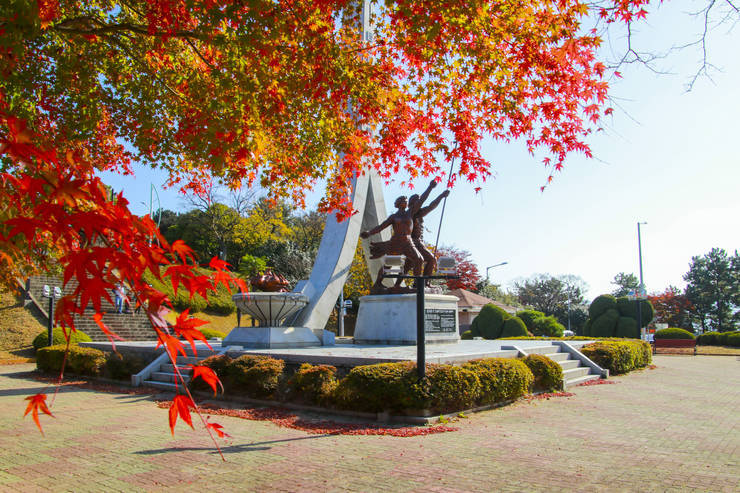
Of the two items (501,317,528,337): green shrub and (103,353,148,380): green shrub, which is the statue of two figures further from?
(501,317,528,337): green shrub

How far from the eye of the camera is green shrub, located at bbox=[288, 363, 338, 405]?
29.0 feet

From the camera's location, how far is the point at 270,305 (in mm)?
13656

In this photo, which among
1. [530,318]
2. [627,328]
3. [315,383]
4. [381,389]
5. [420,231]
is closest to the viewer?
[381,389]

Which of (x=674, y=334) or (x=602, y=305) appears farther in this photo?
(x=674, y=334)

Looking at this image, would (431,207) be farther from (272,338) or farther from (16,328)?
(16,328)

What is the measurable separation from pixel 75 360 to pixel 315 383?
838 centimetres

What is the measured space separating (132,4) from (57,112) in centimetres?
271

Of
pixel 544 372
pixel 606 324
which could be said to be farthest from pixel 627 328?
pixel 544 372

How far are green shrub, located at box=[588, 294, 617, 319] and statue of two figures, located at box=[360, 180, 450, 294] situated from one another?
58.9 feet

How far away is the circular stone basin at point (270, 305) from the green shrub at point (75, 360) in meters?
3.76

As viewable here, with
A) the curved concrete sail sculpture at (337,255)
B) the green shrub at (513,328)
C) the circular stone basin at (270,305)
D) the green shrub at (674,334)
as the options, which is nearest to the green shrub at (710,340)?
the green shrub at (674,334)

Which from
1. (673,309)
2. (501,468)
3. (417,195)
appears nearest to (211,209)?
(417,195)

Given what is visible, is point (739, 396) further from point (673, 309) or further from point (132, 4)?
point (673, 309)

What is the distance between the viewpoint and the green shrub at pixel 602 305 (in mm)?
29297
